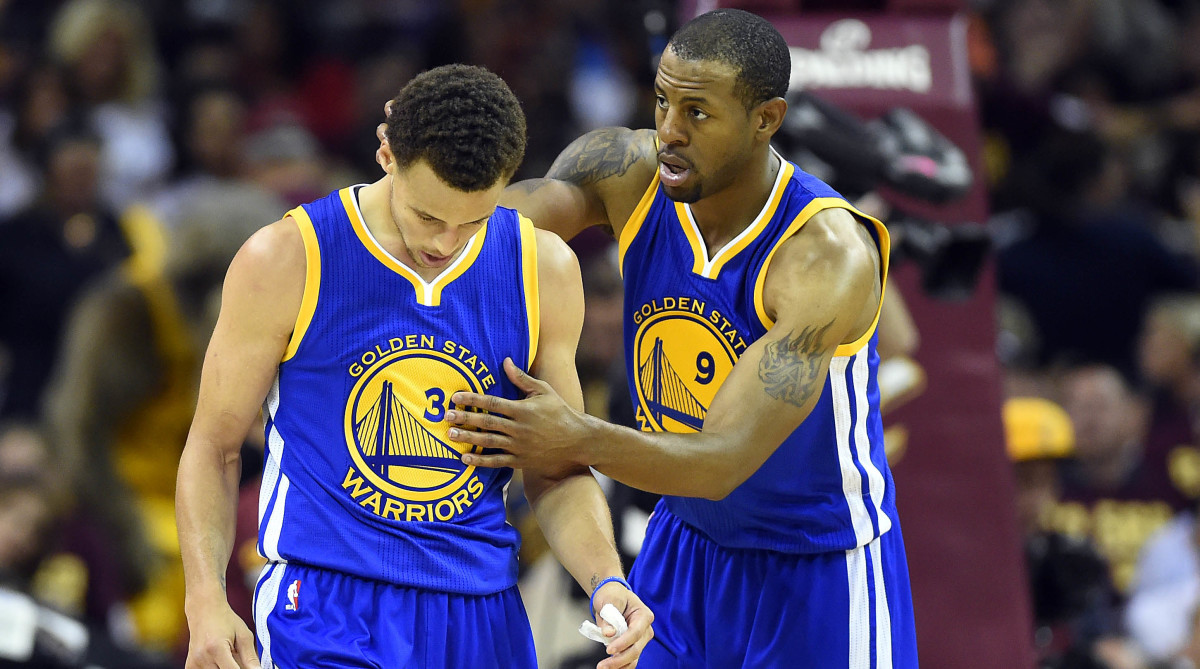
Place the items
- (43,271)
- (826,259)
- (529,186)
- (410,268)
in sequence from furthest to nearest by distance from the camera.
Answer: (43,271)
(529,186)
(826,259)
(410,268)

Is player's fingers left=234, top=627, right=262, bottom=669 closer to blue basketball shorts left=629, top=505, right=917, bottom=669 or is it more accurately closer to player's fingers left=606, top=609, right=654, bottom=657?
player's fingers left=606, top=609, right=654, bottom=657

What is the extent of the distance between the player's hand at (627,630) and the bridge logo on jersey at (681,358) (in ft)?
2.60

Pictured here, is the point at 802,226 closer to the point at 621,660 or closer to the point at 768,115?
the point at 768,115

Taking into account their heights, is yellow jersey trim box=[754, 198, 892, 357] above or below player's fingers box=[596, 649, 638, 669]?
above

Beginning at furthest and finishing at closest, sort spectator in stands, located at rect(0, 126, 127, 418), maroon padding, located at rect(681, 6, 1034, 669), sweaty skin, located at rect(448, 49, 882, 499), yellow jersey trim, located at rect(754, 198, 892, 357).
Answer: spectator in stands, located at rect(0, 126, 127, 418)
maroon padding, located at rect(681, 6, 1034, 669)
yellow jersey trim, located at rect(754, 198, 892, 357)
sweaty skin, located at rect(448, 49, 882, 499)

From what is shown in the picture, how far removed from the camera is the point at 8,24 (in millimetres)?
9523

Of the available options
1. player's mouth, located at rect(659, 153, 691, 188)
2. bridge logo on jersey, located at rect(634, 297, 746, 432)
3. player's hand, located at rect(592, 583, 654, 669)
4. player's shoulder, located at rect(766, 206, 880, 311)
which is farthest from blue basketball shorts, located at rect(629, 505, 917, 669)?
player's mouth, located at rect(659, 153, 691, 188)

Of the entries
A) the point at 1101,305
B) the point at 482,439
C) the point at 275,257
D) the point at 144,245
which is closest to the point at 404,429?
the point at 482,439

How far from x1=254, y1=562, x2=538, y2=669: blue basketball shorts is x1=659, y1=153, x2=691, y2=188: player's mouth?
1135 millimetres

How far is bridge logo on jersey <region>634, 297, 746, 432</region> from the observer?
3916 mm

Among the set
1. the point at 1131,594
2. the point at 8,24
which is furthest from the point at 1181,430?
the point at 8,24

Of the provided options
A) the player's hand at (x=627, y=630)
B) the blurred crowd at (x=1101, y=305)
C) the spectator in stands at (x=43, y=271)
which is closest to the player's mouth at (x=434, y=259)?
the player's hand at (x=627, y=630)

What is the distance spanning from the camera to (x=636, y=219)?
408 centimetres

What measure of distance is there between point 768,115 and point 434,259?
1057 millimetres
